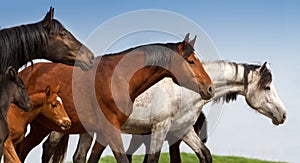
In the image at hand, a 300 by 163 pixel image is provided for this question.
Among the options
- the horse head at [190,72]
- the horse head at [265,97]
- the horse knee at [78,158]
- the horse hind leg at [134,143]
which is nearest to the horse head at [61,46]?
the horse head at [190,72]

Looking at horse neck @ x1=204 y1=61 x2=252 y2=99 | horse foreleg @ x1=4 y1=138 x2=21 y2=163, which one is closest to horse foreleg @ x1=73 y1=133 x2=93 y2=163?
horse foreleg @ x1=4 y1=138 x2=21 y2=163

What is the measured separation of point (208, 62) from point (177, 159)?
171 cm

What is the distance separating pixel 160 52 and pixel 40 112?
5.65 ft

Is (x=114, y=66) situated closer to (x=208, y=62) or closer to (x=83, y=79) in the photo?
(x=83, y=79)

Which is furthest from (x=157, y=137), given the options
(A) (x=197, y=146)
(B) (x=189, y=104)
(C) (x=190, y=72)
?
(C) (x=190, y=72)

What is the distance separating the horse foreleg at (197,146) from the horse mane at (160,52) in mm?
2237

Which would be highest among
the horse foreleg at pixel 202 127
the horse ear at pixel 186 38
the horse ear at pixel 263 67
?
the horse ear at pixel 186 38

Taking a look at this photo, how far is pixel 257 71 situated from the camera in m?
11.7

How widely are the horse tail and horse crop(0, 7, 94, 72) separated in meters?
3.50

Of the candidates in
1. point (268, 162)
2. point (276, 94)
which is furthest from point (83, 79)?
point (268, 162)

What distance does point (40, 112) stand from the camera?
8.54m

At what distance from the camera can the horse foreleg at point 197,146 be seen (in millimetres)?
10727

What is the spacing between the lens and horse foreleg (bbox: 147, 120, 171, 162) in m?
10.4

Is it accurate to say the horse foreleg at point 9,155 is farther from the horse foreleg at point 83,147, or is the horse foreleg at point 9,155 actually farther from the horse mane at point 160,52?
the horse foreleg at point 83,147
